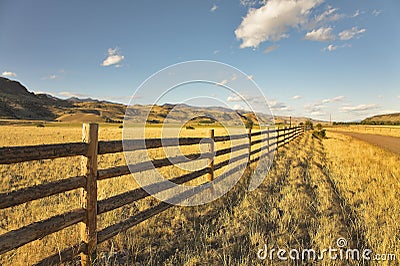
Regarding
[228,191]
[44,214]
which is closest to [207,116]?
[228,191]

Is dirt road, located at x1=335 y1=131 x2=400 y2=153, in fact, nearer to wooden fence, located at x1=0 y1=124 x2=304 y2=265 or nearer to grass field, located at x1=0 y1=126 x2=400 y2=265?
grass field, located at x1=0 y1=126 x2=400 y2=265

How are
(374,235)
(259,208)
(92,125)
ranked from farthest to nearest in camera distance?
(259,208) → (374,235) → (92,125)

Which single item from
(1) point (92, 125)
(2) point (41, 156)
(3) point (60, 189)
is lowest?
(3) point (60, 189)

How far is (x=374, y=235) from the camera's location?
376cm

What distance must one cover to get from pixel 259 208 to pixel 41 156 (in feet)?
12.7

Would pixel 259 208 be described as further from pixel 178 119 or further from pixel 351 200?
pixel 178 119
